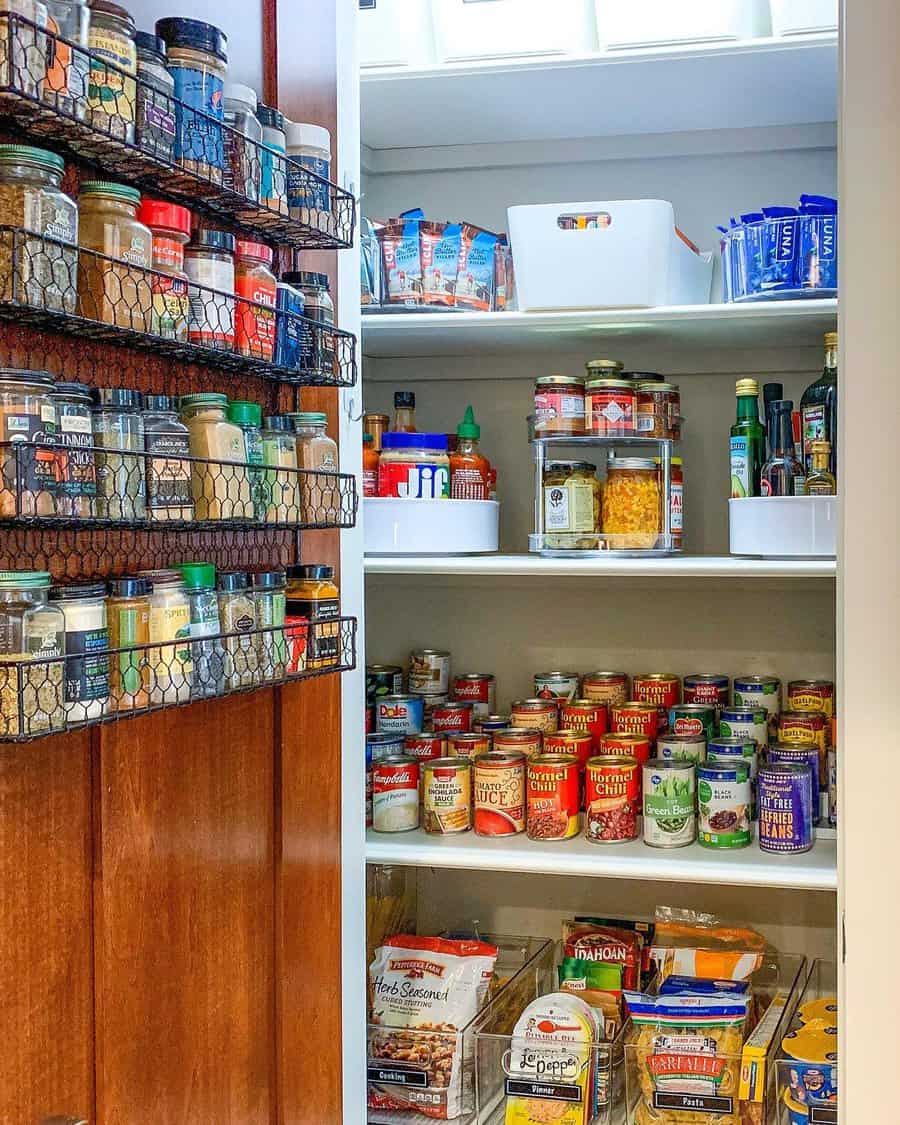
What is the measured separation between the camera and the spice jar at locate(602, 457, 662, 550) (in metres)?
2.03

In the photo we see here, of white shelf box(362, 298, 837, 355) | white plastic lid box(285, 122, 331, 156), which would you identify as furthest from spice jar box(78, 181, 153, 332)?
white shelf box(362, 298, 837, 355)

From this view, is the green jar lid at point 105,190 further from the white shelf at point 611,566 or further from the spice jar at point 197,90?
the white shelf at point 611,566

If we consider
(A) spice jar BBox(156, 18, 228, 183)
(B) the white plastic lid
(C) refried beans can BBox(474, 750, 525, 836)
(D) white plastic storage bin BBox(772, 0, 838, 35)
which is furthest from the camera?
(C) refried beans can BBox(474, 750, 525, 836)

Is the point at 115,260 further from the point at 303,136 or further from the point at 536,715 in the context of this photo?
the point at 536,715

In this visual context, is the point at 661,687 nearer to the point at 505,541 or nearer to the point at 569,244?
the point at 505,541

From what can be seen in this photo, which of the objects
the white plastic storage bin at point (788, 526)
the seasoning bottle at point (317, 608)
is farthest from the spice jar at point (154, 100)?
the white plastic storage bin at point (788, 526)

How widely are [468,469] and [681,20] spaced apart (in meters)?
0.75

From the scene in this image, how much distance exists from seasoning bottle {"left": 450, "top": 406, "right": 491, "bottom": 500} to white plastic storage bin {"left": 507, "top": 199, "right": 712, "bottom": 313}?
0.26 m

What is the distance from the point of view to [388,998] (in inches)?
79.0

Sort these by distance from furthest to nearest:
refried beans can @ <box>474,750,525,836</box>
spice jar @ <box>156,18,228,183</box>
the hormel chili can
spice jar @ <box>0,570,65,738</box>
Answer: the hormel chili can < refried beans can @ <box>474,750,525,836</box> < spice jar @ <box>156,18,228,183</box> < spice jar @ <box>0,570,65,738</box>

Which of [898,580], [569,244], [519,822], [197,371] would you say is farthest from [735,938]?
[197,371]

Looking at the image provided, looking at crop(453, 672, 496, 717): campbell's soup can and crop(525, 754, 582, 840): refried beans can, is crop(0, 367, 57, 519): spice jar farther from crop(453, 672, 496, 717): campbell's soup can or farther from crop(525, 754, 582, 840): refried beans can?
crop(453, 672, 496, 717): campbell's soup can

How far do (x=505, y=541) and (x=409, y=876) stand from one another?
0.66 metres

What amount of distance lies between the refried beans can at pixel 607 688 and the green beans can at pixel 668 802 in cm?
27
